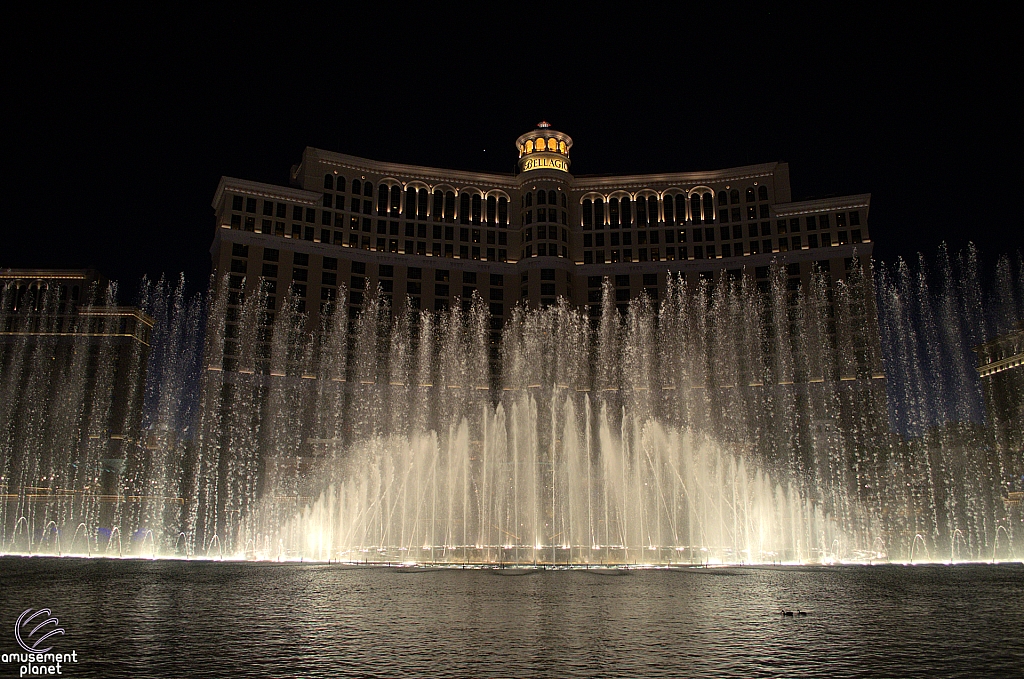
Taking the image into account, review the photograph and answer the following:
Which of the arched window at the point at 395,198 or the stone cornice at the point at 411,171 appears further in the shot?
the arched window at the point at 395,198

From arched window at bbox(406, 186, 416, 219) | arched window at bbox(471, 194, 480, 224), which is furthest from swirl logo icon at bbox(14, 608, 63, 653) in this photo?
arched window at bbox(471, 194, 480, 224)

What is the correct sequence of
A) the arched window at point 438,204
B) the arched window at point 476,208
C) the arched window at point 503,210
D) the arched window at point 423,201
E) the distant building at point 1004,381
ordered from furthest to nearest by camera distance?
the arched window at point 503,210
the arched window at point 476,208
the arched window at point 438,204
the arched window at point 423,201
the distant building at point 1004,381

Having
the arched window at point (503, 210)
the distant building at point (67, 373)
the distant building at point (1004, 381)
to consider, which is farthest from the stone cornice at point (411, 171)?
the distant building at point (1004, 381)

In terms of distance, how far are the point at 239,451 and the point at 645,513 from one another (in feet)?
142

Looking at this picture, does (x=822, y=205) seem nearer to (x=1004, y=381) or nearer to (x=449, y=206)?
(x=1004, y=381)

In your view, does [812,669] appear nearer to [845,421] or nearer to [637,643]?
[637,643]

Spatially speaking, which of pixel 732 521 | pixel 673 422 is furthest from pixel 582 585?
pixel 673 422

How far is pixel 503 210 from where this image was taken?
86.8m

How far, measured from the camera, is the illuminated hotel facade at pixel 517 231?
77.6m

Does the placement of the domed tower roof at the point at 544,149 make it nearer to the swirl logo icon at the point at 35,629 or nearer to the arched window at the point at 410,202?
the arched window at the point at 410,202

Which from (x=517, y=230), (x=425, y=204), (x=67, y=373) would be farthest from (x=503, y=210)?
(x=67, y=373)

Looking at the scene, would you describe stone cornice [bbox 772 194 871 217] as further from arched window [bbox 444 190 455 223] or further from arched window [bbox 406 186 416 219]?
arched window [bbox 406 186 416 219]

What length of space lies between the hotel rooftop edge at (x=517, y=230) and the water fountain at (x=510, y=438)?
2447mm

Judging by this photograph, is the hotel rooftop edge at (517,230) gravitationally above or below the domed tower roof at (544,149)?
below
